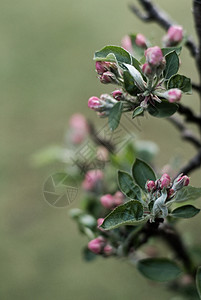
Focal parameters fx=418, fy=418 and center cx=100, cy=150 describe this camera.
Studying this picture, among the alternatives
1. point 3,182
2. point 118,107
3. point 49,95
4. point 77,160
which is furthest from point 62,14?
point 118,107

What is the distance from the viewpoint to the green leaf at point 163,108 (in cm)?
50

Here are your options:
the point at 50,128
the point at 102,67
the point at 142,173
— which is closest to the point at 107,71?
the point at 102,67

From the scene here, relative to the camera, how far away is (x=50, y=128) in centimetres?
184

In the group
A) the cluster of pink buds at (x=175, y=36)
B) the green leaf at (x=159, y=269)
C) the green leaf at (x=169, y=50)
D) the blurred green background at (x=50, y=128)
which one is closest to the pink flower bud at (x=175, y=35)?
the cluster of pink buds at (x=175, y=36)

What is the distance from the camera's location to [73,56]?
6.74 ft

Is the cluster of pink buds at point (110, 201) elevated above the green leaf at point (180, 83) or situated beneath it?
situated beneath

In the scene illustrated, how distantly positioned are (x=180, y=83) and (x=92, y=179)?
34cm

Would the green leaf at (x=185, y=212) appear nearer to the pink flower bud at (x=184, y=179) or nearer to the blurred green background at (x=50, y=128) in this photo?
the pink flower bud at (x=184, y=179)

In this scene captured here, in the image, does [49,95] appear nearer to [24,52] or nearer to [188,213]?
[24,52]

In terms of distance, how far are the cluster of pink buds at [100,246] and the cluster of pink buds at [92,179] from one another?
0.18 m

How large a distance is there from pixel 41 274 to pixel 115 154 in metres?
0.71

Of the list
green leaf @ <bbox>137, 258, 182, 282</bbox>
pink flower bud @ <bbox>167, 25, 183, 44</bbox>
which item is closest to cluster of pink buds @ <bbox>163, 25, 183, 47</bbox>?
pink flower bud @ <bbox>167, 25, 183, 44</bbox>

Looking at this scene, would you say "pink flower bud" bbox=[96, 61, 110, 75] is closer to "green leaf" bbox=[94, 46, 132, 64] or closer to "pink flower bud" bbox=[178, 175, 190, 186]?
A: "green leaf" bbox=[94, 46, 132, 64]

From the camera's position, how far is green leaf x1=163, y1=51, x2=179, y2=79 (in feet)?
1.61
